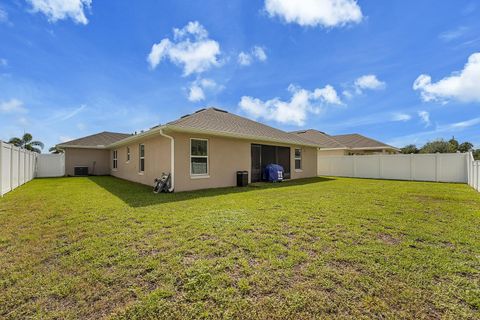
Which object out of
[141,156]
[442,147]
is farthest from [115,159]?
[442,147]

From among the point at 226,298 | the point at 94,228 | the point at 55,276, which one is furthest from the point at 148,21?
A: the point at 226,298

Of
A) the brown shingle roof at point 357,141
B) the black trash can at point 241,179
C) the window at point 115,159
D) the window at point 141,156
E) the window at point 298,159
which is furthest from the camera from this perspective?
the brown shingle roof at point 357,141

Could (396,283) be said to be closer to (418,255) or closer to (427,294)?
(427,294)

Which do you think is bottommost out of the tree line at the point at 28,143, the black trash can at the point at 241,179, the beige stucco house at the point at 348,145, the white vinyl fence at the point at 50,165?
the black trash can at the point at 241,179

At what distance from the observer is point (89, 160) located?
19750 millimetres

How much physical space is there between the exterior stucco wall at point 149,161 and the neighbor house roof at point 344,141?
48.7 ft

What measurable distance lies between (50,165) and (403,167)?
87.4 feet

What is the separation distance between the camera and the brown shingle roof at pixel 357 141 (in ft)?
73.4

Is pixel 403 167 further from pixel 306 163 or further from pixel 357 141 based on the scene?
pixel 357 141

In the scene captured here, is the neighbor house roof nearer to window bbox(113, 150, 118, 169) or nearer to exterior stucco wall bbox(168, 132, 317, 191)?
exterior stucco wall bbox(168, 132, 317, 191)

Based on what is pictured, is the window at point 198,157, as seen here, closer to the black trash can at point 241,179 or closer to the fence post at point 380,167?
the black trash can at point 241,179

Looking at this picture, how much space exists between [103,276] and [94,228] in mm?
2211

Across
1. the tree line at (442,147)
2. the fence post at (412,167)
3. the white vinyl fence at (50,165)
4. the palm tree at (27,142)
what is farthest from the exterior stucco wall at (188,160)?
the tree line at (442,147)

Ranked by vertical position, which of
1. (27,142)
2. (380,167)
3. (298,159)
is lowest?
(380,167)
